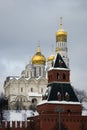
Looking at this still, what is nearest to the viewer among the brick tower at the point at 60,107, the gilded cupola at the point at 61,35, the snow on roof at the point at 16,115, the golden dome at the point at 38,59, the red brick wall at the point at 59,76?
the brick tower at the point at 60,107

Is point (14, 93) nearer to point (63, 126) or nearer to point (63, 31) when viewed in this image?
point (63, 31)

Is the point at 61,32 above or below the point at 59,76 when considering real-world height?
above

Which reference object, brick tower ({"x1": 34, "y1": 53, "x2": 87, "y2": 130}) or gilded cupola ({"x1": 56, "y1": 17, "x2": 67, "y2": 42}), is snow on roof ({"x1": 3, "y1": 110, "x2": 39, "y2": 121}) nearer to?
brick tower ({"x1": 34, "y1": 53, "x2": 87, "y2": 130})

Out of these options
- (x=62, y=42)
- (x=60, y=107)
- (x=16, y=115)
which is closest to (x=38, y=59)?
(x=62, y=42)

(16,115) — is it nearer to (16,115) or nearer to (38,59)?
(16,115)

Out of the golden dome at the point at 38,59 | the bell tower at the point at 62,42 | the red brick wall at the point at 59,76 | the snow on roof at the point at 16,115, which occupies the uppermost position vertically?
the bell tower at the point at 62,42

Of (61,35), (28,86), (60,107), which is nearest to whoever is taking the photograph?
(60,107)

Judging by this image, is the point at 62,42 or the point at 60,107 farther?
the point at 62,42

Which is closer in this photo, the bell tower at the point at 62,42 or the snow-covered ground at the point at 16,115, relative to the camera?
the snow-covered ground at the point at 16,115

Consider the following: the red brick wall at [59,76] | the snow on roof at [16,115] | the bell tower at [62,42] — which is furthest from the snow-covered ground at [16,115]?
the bell tower at [62,42]

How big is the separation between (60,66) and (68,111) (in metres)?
5.54

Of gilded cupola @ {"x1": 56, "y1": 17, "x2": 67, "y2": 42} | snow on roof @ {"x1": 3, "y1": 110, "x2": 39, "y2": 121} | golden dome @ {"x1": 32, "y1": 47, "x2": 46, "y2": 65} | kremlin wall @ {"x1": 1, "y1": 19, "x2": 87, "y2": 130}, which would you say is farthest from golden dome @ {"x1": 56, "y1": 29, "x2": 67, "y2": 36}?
kremlin wall @ {"x1": 1, "y1": 19, "x2": 87, "y2": 130}

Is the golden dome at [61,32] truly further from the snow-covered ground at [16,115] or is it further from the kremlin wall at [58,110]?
the kremlin wall at [58,110]

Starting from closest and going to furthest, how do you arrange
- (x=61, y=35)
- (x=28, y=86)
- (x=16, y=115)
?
(x=16, y=115) < (x=28, y=86) < (x=61, y=35)
